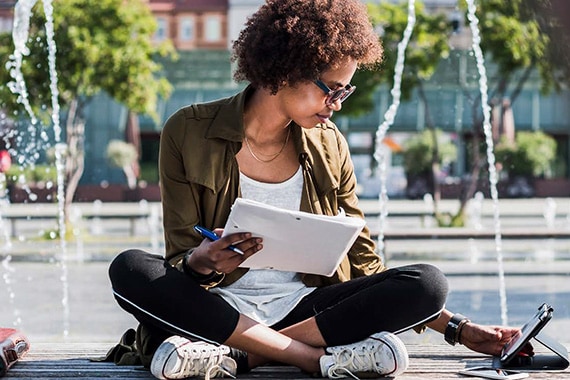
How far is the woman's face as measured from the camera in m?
2.38

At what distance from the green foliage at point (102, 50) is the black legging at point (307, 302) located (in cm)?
1215

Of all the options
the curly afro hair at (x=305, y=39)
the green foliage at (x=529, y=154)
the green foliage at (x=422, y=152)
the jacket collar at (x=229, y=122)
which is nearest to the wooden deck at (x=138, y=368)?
the jacket collar at (x=229, y=122)

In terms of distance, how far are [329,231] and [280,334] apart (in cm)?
31

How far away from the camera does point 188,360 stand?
2.22m

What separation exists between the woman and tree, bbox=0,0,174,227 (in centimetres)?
1172

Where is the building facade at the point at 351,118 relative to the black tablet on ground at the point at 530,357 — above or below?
below

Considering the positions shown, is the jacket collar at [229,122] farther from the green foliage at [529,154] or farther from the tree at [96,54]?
the green foliage at [529,154]

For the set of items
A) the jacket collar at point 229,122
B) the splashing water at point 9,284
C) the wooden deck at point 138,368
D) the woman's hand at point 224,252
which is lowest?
the splashing water at point 9,284

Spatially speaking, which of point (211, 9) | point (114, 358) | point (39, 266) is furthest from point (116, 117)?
point (114, 358)

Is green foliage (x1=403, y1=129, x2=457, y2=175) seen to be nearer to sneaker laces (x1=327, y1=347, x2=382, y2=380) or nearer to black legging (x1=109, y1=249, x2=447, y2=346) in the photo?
black legging (x1=109, y1=249, x2=447, y2=346)

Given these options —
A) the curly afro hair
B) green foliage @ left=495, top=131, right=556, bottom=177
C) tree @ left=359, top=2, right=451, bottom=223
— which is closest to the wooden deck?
the curly afro hair

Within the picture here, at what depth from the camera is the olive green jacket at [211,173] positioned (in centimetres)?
245

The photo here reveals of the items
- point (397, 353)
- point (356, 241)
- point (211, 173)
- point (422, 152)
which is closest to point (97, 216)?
point (356, 241)

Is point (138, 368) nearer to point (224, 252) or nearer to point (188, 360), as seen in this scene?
point (188, 360)
